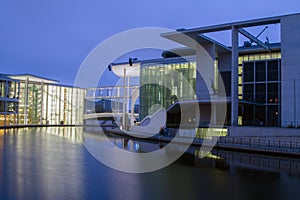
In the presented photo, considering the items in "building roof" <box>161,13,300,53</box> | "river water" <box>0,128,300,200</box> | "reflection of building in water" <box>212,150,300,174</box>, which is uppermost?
"building roof" <box>161,13,300,53</box>

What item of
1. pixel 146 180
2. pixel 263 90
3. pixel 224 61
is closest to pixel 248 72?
pixel 263 90

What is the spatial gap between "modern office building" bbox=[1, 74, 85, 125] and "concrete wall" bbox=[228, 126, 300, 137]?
131 ft

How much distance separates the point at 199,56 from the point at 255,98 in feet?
31.6

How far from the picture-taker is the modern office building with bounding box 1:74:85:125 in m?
54.0

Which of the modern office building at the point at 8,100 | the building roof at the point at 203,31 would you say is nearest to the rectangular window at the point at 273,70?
the building roof at the point at 203,31

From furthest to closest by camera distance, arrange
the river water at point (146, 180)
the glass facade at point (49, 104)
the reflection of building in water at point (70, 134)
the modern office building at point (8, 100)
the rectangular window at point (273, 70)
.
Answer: the glass facade at point (49, 104), the modern office building at point (8, 100), the rectangular window at point (273, 70), the reflection of building in water at point (70, 134), the river water at point (146, 180)

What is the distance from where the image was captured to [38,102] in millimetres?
63562

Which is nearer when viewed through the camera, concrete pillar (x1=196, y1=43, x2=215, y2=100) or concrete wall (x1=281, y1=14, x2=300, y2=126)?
concrete wall (x1=281, y1=14, x2=300, y2=126)

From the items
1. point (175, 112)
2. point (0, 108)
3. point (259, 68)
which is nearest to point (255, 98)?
point (259, 68)

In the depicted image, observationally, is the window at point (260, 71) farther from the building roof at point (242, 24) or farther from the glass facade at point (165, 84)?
the building roof at point (242, 24)

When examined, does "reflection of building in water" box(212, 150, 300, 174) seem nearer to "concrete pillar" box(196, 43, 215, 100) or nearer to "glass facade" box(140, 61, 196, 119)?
"concrete pillar" box(196, 43, 215, 100)

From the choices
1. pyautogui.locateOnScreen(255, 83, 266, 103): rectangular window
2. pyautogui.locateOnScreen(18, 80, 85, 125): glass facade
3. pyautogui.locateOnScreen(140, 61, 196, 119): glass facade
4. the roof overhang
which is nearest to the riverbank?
pyautogui.locateOnScreen(140, 61, 196, 119): glass facade

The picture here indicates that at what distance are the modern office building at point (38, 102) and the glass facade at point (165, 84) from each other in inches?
922

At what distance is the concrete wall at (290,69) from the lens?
84.7 ft
